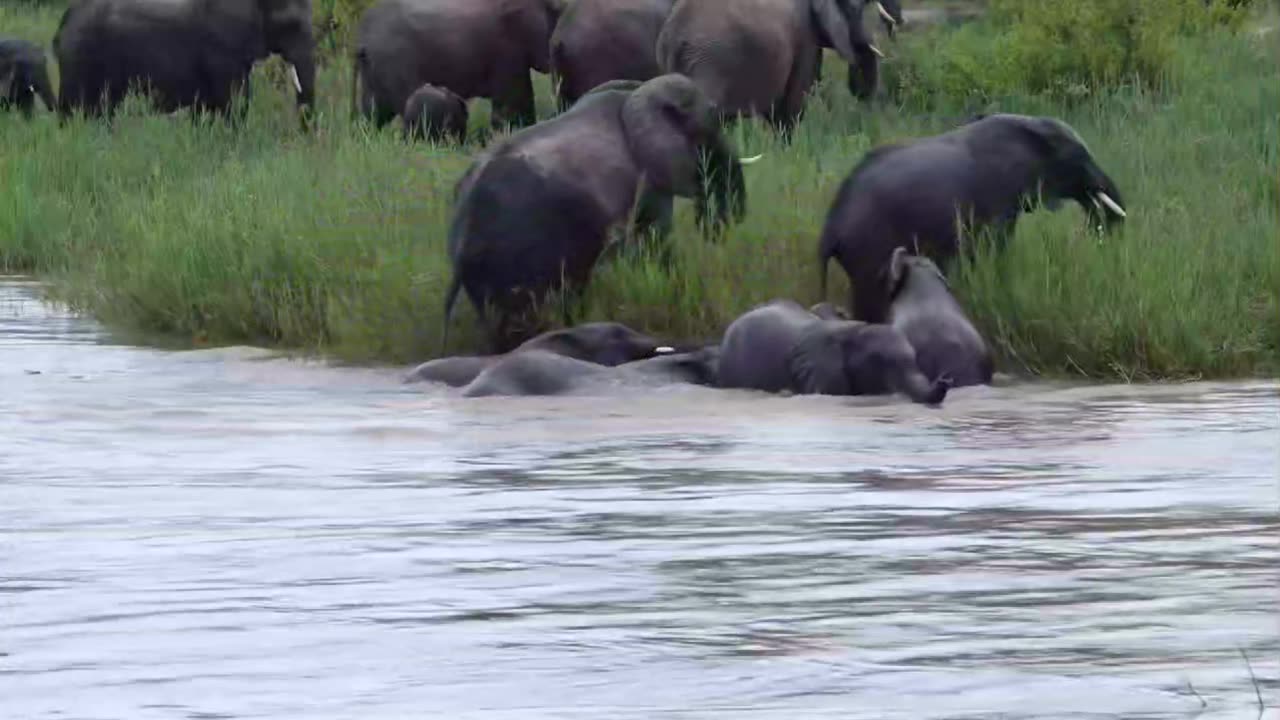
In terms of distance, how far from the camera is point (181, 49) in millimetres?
21438

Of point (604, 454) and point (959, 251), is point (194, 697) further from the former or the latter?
point (959, 251)

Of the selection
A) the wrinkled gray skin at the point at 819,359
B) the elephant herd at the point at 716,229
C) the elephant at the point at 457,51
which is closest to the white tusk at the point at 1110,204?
the elephant herd at the point at 716,229

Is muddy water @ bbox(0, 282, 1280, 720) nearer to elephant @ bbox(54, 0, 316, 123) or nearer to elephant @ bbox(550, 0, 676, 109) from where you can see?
elephant @ bbox(550, 0, 676, 109)

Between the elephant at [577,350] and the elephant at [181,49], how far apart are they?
950 cm

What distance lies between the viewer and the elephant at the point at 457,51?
20250 mm

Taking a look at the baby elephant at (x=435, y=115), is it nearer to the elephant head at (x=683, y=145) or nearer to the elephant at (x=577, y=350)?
the elephant head at (x=683, y=145)

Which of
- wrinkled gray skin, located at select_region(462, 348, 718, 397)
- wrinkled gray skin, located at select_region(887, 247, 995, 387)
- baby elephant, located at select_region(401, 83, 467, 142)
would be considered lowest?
wrinkled gray skin, located at select_region(462, 348, 718, 397)

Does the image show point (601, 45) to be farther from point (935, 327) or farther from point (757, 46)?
point (935, 327)

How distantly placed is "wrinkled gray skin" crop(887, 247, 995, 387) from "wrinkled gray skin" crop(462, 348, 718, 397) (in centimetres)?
73

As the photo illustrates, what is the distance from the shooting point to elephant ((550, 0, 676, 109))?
18.9m

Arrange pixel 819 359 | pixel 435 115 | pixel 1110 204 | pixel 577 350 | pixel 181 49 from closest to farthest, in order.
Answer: pixel 819 359 < pixel 577 350 < pixel 1110 204 < pixel 435 115 < pixel 181 49

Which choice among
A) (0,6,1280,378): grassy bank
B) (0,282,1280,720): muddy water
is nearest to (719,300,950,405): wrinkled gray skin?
(0,282,1280,720): muddy water

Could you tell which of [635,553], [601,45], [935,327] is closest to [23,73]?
[601,45]

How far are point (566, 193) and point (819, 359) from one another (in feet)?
5.31
